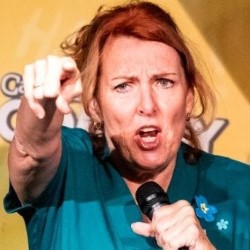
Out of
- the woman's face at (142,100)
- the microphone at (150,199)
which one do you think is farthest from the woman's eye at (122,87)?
the microphone at (150,199)

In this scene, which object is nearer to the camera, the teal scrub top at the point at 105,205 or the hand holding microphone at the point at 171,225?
the hand holding microphone at the point at 171,225

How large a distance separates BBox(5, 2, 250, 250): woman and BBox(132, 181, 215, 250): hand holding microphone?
0.56ft

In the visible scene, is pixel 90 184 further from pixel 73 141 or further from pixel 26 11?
pixel 26 11

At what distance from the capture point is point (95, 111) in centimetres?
108

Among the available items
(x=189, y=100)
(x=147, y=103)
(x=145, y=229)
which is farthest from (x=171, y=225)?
(x=189, y=100)

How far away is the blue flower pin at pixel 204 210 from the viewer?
40.6 inches

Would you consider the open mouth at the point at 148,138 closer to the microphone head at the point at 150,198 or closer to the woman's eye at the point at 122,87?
the woman's eye at the point at 122,87

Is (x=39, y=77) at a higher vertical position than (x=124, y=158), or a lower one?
higher

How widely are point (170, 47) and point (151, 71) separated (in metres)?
0.06

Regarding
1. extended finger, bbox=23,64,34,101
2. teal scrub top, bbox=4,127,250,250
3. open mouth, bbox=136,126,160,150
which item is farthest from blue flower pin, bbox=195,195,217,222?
extended finger, bbox=23,64,34,101

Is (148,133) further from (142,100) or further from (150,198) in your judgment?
(150,198)

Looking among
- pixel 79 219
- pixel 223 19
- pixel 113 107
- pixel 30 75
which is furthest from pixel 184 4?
pixel 30 75

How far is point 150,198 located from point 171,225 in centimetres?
6

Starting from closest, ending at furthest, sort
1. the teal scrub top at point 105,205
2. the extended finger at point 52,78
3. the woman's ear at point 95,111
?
the extended finger at point 52,78 < the teal scrub top at point 105,205 < the woman's ear at point 95,111
